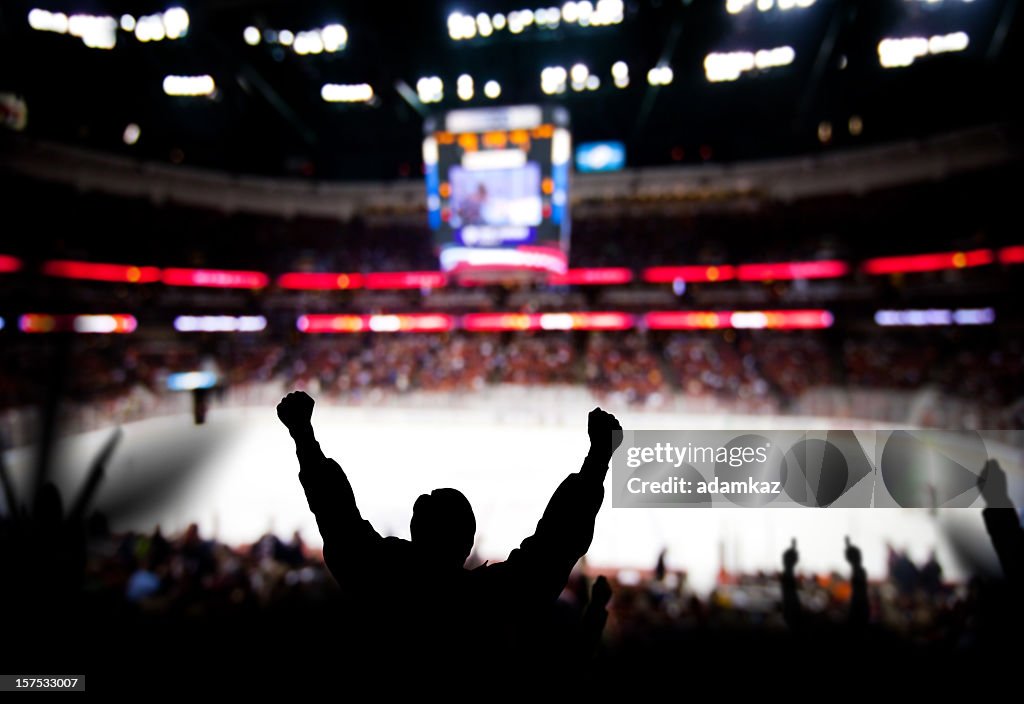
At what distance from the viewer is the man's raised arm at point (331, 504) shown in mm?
1298

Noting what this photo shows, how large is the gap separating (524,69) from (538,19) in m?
3.18

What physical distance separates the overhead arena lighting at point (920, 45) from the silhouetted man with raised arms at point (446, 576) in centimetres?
1292

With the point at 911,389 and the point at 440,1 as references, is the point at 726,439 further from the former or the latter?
the point at 911,389

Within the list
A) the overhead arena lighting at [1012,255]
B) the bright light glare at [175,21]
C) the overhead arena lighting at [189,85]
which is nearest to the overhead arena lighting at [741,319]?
the overhead arena lighting at [1012,255]

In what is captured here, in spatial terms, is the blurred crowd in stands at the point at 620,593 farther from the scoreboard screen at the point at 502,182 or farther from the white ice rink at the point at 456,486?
the scoreboard screen at the point at 502,182

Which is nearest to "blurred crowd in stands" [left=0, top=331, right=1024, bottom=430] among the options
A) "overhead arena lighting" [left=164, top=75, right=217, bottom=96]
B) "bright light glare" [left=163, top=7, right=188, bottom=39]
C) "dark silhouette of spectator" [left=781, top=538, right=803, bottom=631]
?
"overhead arena lighting" [left=164, top=75, right=217, bottom=96]

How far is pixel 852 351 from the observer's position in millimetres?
18188

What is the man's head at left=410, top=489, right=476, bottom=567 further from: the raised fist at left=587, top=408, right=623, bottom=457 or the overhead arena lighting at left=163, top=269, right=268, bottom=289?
the overhead arena lighting at left=163, top=269, right=268, bottom=289

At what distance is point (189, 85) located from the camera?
11156mm

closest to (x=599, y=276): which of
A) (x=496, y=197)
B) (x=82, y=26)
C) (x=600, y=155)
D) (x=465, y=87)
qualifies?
(x=600, y=155)

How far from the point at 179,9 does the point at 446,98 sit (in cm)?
746

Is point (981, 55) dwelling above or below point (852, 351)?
above

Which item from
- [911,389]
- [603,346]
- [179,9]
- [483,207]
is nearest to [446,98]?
[483,207]

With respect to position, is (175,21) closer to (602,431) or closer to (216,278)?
(602,431)
